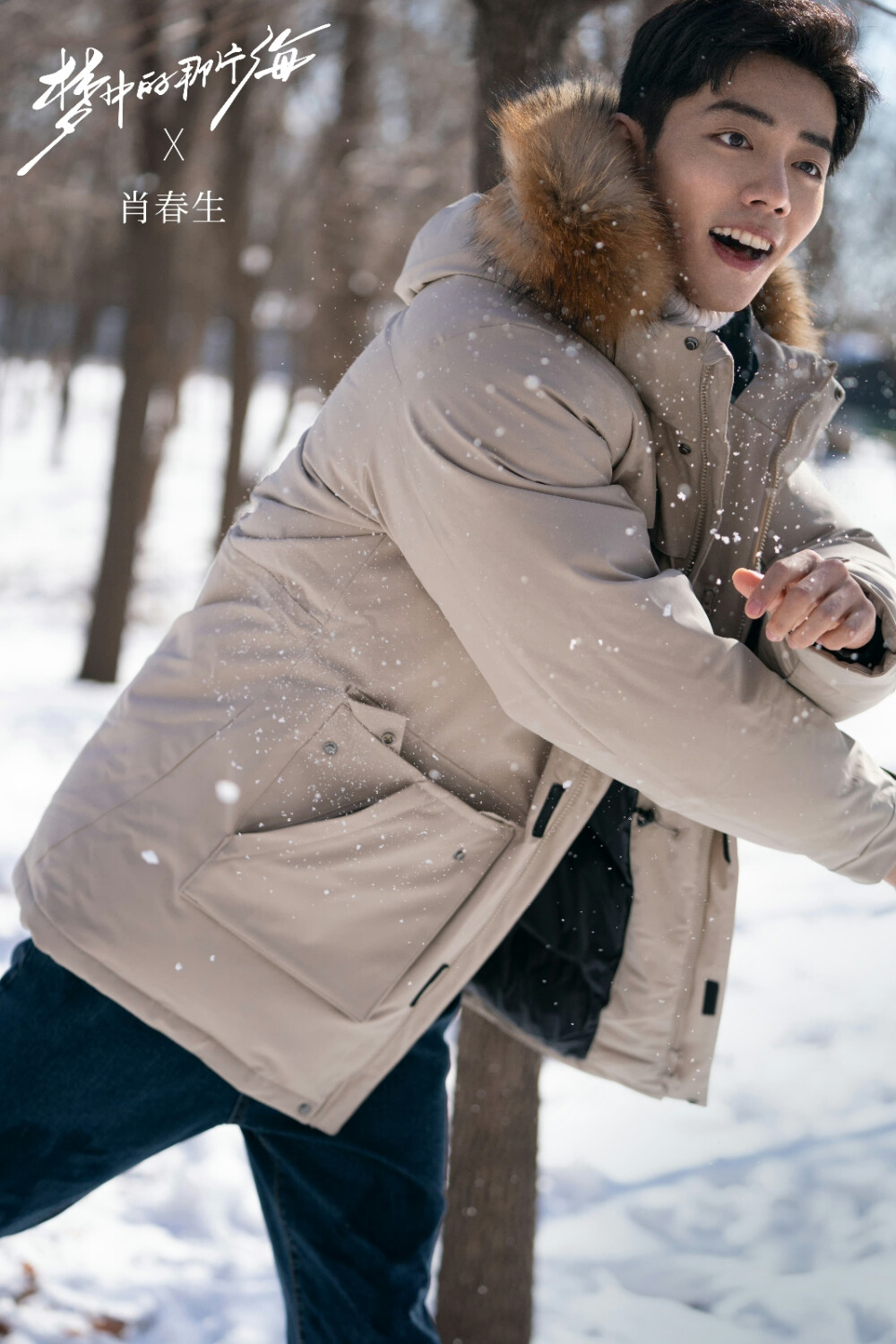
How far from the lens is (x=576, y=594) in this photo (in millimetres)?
1254

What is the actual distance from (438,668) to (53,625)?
8932 millimetres

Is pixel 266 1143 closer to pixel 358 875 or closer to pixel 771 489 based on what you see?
pixel 358 875

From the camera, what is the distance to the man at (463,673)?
1292 mm

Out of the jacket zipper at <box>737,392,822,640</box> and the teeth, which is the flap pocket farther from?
the teeth

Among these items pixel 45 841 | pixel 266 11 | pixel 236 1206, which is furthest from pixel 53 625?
pixel 45 841

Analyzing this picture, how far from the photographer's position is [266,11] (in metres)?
3.29

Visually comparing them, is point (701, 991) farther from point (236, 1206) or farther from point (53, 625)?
point (53, 625)

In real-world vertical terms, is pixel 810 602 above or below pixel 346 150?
below

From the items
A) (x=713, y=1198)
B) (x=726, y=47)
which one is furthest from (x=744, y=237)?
(x=713, y=1198)

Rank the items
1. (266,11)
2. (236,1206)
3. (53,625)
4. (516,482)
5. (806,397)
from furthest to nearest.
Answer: (53,625) < (266,11) < (236,1206) < (806,397) < (516,482)

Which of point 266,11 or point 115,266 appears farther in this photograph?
point 115,266

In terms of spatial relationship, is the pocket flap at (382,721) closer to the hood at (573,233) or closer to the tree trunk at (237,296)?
the hood at (573,233)

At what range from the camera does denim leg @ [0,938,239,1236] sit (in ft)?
4.78

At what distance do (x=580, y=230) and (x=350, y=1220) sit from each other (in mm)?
1353
